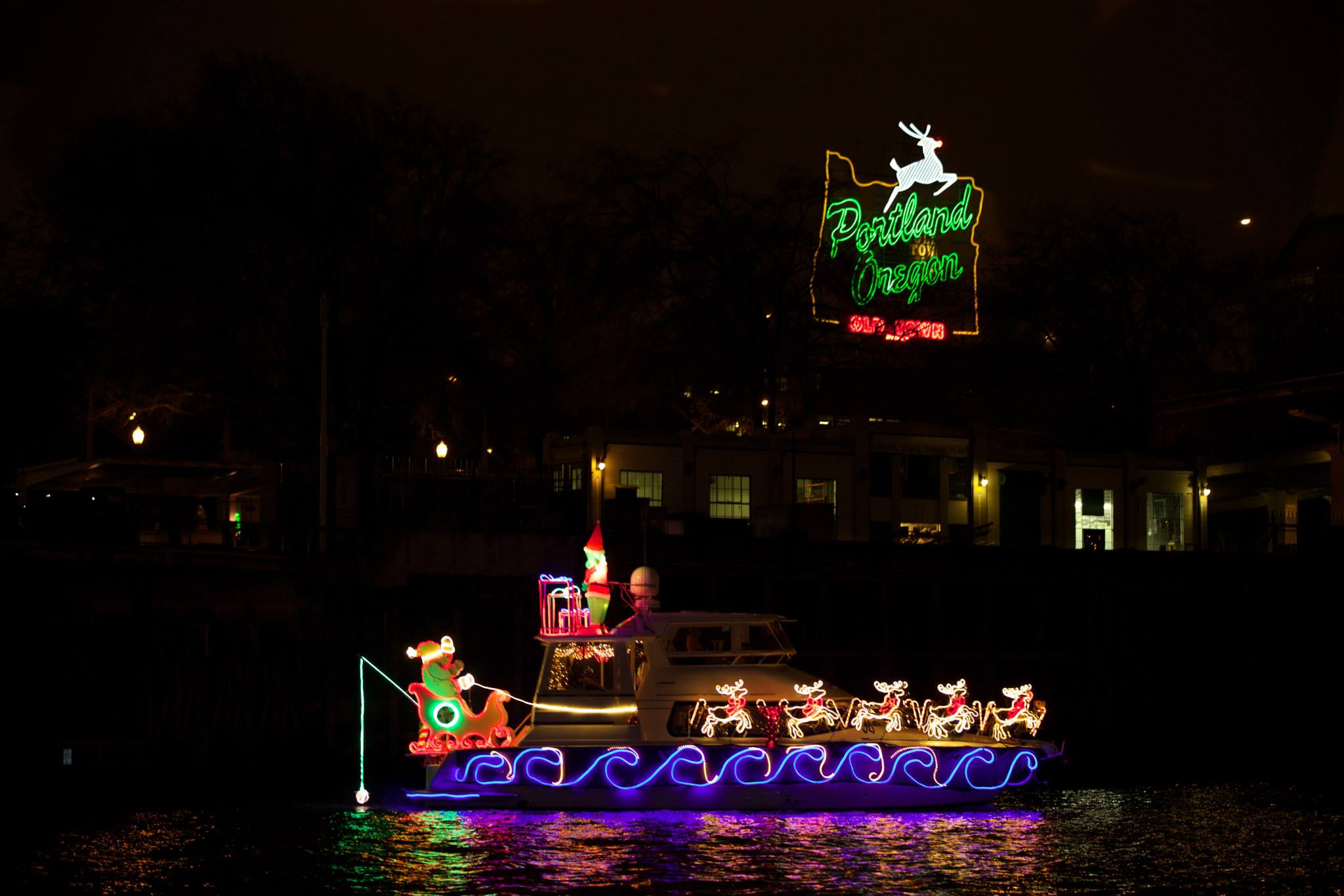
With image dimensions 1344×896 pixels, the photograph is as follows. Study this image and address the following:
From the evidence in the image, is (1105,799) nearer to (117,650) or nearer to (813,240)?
(117,650)

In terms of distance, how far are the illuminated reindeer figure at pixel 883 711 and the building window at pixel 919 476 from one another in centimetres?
2520

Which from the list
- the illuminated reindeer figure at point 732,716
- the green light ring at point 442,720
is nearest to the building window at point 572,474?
the green light ring at point 442,720

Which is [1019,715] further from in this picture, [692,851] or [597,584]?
[597,584]

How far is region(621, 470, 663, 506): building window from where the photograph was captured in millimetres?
45406

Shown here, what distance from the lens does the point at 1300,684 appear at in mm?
41031

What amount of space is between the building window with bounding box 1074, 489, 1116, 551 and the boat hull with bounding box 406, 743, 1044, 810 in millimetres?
29258

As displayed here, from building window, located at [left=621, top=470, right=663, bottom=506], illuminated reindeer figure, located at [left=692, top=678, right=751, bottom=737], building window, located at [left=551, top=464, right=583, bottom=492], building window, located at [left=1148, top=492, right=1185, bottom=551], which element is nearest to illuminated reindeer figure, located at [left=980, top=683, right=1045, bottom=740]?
illuminated reindeer figure, located at [left=692, top=678, right=751, bottom=737]

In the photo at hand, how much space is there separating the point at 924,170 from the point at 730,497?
50.6 ft

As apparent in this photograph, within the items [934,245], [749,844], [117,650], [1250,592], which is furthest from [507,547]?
[934,245]

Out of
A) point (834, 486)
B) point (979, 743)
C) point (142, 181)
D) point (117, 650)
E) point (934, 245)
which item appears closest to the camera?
point (979, 743)

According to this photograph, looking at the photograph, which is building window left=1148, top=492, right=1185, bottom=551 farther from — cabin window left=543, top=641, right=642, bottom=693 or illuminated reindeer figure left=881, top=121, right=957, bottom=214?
cabin window left=543, top=641, right=642, bottom=693

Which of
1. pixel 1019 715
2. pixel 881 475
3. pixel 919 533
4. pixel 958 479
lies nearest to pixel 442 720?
pixel 1019 715

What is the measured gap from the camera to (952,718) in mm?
24750

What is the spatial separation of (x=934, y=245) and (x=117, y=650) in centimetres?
3306
